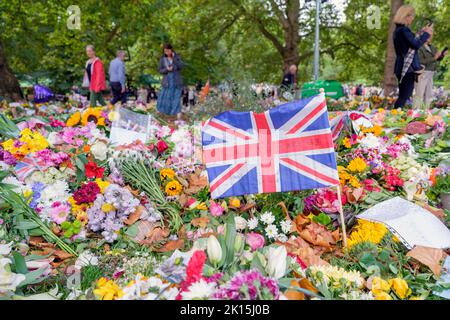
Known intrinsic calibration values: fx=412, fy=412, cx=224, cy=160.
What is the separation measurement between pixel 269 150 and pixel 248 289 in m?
1.15

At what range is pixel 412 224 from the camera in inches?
95.3

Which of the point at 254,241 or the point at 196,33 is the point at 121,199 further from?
the point at 196,33

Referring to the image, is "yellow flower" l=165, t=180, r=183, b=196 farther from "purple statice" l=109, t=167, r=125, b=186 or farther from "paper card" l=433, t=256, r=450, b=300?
"paper card" l=433, t=256, r=450, b=300

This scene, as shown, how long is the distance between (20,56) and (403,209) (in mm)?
16066

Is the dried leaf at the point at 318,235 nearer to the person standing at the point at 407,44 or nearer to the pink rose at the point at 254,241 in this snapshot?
the pink rose at the point at 254,241

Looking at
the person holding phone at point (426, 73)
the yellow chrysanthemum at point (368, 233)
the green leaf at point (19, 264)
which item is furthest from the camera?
the person holding phone at point (426, 73)

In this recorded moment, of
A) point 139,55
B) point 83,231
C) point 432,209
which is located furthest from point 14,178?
point 139,55

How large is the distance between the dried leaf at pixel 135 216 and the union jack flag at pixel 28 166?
2.63ft

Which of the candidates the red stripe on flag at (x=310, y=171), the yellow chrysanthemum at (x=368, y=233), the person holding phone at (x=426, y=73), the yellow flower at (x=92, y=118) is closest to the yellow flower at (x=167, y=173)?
Result: the red stripe on flag at (x=310, y=171)

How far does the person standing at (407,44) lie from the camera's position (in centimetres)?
615

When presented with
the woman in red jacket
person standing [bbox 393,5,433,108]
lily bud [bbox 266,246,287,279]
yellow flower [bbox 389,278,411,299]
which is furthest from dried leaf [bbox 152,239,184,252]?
the woman in red jacket

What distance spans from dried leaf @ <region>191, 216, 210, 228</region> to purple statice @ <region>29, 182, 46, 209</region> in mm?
1088
